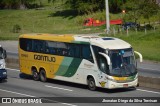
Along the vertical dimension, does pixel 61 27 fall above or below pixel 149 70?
below

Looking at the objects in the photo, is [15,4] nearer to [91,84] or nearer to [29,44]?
[29,44]

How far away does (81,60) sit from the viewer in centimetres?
2758

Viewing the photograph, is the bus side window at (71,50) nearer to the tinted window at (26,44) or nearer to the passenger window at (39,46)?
the passenger window at (39,46)

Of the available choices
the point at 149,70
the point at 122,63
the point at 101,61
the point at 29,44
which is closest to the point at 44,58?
the point at 29,44

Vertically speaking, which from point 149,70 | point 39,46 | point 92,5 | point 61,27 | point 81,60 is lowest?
point 61,27

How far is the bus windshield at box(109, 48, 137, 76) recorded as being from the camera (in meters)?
25.8

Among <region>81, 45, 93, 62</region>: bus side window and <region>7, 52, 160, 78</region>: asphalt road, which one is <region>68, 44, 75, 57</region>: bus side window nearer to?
<region>81, 45, 93, 62</region>: bus side window

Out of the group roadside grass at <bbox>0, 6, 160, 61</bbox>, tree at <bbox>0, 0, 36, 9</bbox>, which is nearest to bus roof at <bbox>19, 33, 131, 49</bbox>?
roadside grass at <bbox>0, 6, 160, 61</bbox>

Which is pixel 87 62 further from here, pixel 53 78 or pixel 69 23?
pixel 69 23

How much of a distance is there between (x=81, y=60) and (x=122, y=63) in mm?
2706

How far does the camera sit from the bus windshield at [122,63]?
25.8m

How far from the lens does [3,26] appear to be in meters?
83.4

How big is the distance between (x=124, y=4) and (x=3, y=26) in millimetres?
20941

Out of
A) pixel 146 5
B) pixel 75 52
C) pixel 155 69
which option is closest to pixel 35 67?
pixel 75 52
